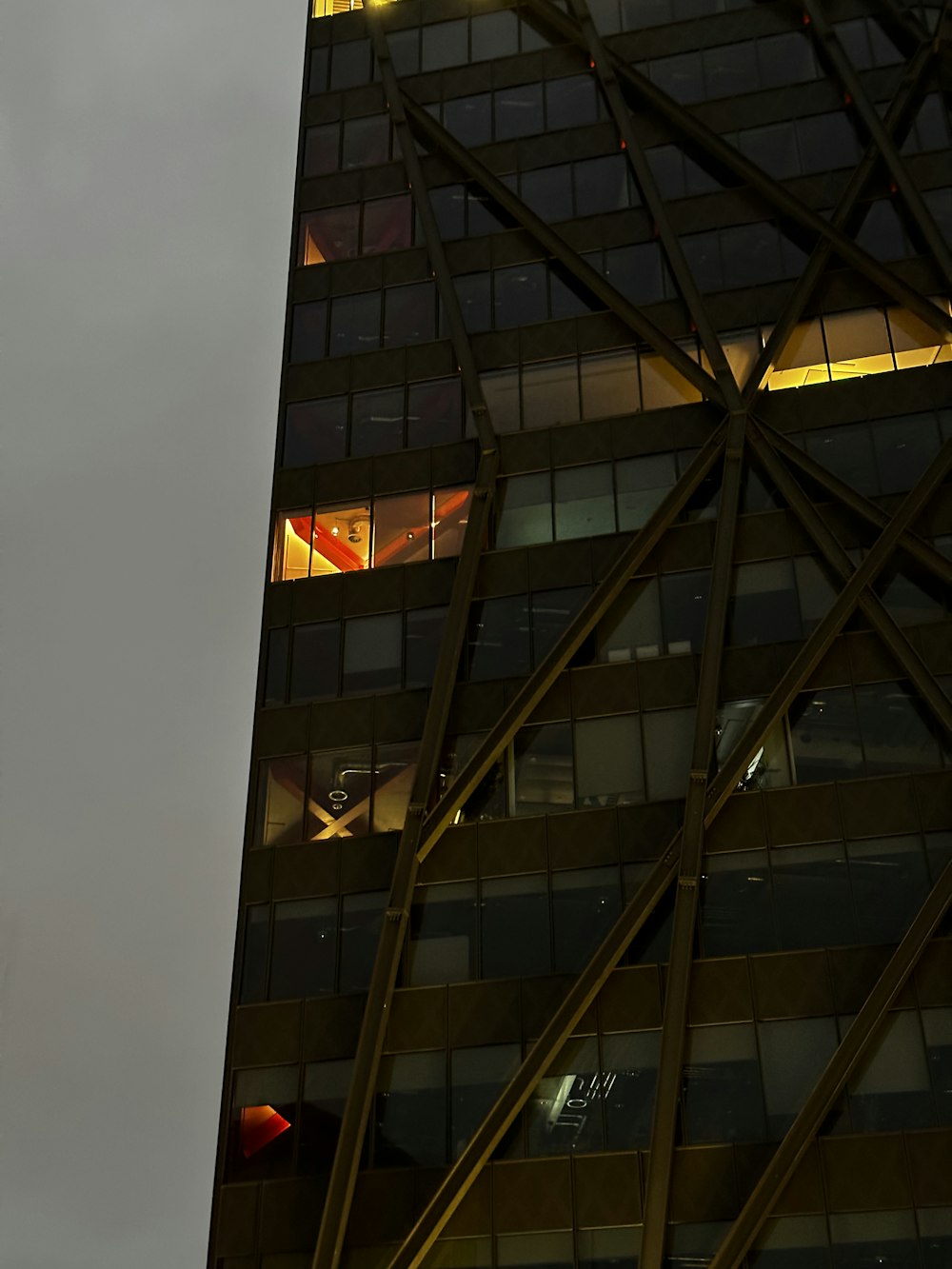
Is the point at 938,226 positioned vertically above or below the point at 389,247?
below

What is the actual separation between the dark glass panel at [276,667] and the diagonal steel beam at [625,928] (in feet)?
43.2

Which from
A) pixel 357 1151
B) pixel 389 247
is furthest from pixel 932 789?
pixel 389 247

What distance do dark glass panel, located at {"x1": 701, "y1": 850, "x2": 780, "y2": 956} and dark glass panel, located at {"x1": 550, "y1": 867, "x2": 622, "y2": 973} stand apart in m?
2.39

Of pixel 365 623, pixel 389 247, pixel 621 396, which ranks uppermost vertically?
pixel 389 247

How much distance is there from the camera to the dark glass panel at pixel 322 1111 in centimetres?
3897

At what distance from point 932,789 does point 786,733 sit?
4.11 m

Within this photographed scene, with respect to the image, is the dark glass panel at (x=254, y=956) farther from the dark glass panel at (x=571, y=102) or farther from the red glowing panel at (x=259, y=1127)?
the dark glass panel at (x=571, y=102)

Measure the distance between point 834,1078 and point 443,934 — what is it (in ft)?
35.3

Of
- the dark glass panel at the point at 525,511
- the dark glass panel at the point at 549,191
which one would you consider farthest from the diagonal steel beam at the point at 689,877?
the dark glass panel at the point at 549,191

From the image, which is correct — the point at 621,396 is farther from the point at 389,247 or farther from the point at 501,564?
the point at 389,247

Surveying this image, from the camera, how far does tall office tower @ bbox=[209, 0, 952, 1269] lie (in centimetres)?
3734

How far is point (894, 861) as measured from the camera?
39.6 meters

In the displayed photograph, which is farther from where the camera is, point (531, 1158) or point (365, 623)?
point (365, 623)

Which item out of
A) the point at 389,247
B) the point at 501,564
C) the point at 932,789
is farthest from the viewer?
the point at 389,247
